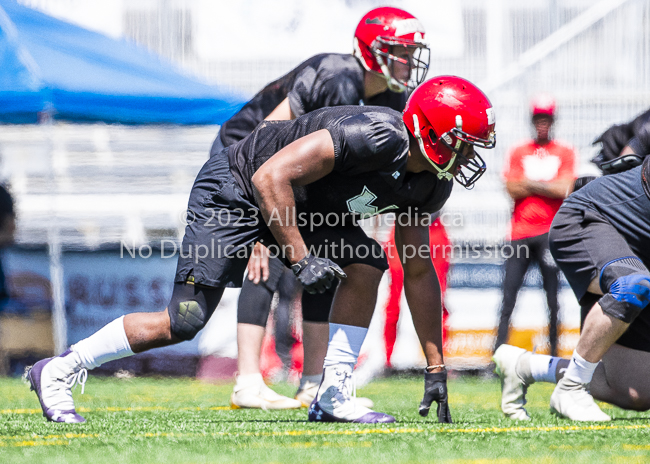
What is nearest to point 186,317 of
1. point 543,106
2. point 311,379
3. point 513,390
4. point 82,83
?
point 311,379

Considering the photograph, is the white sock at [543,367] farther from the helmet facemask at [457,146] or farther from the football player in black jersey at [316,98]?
the helmet facemask at [457,146]

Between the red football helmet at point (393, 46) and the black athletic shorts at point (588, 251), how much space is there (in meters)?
1.02

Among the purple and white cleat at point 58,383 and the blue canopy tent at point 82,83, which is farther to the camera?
the blue canopy tent at point 82,83

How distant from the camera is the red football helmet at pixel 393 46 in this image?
4316 millimetres

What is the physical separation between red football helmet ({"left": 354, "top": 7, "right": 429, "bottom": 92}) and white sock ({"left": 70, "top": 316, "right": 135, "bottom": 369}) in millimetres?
1793

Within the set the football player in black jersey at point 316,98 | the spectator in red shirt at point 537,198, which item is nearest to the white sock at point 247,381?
the football player in black jersey at point 316,98

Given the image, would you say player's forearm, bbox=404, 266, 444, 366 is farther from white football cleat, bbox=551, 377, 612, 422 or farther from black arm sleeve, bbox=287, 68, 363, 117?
black arm sleeve, bbox=287, 68, 363, 117

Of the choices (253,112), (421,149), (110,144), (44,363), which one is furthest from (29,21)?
(421,149)

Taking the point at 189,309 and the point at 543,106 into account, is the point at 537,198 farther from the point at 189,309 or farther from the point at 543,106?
the point at 189,309

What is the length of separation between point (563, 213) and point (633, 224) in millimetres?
319

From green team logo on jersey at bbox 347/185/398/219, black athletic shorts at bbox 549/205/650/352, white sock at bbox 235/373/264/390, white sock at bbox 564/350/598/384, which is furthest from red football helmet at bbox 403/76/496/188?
white sock at bbox 235/373/264/390

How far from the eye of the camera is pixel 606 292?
3.64 meters

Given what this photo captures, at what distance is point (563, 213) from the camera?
3973 mm

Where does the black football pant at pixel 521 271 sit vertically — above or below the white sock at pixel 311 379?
above
